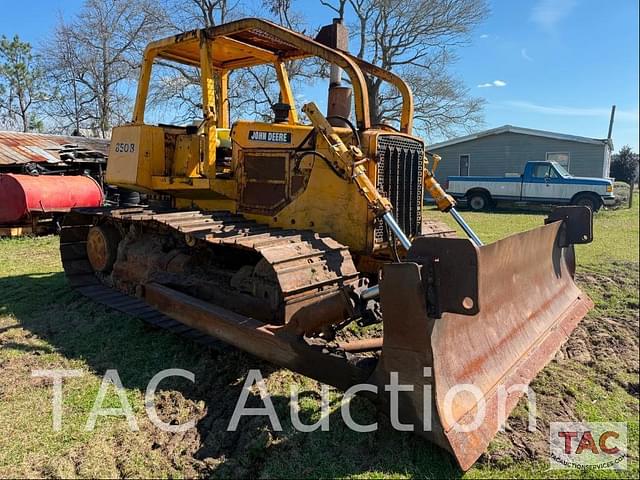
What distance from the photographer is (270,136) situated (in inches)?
194

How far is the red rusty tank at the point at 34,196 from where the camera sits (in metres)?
11.1

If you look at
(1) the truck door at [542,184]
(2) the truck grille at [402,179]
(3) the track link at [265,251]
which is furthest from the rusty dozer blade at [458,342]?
(1) the truck door at [542,184]

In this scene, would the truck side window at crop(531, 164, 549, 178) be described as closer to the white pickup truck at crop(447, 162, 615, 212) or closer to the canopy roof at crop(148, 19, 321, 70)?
the white pickup truck at crop(447, 162, 615, 212)

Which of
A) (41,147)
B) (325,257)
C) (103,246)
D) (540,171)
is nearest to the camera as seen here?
(325,257)

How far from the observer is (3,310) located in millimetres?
5656

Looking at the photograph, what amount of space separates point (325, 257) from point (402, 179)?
1.34 metres

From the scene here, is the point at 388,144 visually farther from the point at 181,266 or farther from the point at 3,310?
the point at 3,310

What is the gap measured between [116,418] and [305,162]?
8.56 ft

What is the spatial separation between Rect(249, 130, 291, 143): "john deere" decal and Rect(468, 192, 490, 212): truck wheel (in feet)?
57.5

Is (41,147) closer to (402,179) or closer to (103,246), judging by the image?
(103,246)

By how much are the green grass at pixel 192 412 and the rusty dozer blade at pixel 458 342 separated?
237 mm

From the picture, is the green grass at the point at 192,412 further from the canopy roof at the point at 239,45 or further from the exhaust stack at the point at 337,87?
the canopy roof at the point at 239,45

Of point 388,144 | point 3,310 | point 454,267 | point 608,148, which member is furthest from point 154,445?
point 608,148

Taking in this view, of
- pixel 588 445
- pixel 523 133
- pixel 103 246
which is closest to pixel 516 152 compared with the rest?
pixel 523 133
